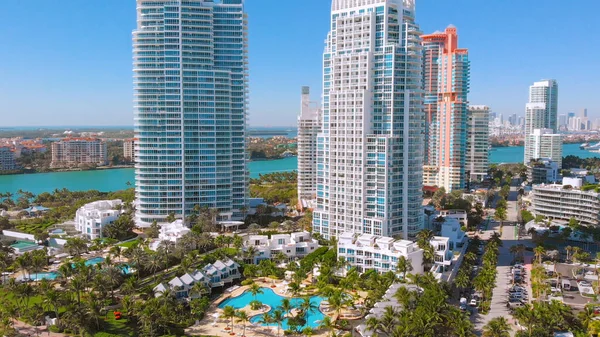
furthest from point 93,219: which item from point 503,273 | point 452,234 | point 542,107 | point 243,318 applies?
point 542,107

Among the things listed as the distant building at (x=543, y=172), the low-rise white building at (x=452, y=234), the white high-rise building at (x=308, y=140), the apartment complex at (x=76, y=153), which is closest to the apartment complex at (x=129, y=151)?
the apartment complex at (x=76, y=153)

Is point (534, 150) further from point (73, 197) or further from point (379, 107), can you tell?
point (73, 197)

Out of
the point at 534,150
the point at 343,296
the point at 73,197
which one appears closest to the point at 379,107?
the point at 343,296

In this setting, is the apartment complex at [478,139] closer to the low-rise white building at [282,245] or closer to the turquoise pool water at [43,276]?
the low-rise white building at [282,245]

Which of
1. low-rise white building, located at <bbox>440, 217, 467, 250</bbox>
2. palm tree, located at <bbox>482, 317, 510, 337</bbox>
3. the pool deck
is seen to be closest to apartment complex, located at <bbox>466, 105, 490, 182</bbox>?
low-rise white building, located at <bbox>440, 217, 467, 250</bbox>

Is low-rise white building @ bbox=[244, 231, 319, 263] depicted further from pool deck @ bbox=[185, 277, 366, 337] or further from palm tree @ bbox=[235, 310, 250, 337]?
palm tree @ bbox=[235, 310, 250, 337]
